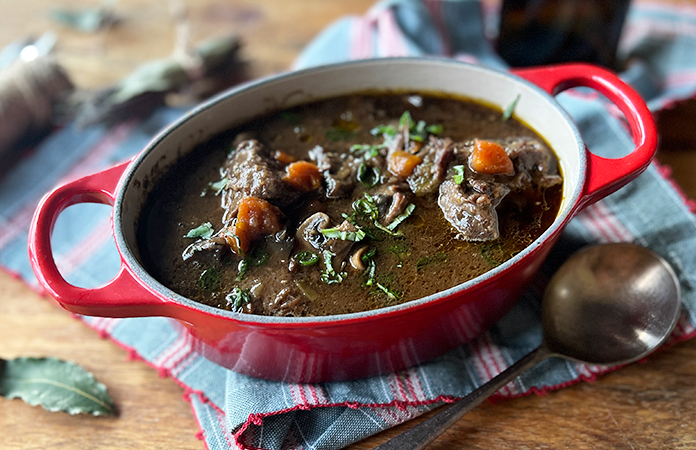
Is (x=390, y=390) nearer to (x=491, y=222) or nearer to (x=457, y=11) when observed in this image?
(x=491, y=222)

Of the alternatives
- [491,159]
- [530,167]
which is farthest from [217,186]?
[530,167]

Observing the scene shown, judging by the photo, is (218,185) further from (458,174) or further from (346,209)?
(458,174)

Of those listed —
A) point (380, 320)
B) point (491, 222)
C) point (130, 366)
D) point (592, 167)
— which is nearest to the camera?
point (380, 320)

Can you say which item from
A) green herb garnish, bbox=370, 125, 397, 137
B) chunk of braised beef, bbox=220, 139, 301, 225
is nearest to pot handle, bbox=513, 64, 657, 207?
green herb garnish, bbox=370, 125, 397, 137

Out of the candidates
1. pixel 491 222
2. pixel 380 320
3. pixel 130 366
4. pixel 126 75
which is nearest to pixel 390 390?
pixel 380 320

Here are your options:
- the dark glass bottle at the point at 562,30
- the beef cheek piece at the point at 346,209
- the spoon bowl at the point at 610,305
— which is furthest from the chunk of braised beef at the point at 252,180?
the dark glass bottle at the point at 562,30

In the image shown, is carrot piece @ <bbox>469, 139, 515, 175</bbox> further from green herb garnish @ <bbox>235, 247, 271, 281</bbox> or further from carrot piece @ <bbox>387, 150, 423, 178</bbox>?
green herb garnish @ <bbox>235, 247, 271, 281</bbox>

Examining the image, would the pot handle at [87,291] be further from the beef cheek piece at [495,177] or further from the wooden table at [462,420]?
the beef cheek piece at [495,177]
